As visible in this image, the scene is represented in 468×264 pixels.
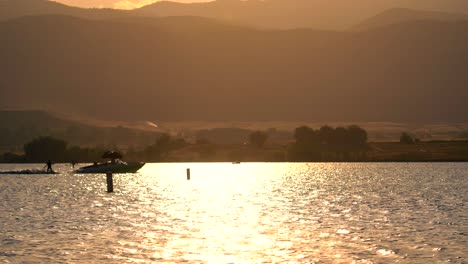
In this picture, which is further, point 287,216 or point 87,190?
point 87,190

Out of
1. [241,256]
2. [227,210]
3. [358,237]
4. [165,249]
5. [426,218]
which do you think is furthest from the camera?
[227,210]

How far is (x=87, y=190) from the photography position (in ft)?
460

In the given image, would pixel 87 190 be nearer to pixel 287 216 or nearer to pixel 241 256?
pixel 287 216

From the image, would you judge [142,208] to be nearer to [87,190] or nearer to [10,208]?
[10,208]

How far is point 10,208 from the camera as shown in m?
97.6

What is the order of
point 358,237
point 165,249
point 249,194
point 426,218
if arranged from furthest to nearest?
1. point 249,194
2. point 426,218
3. point 358,237
4. point 165,249

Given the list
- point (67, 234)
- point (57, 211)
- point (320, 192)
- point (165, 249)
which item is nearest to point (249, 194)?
point (320, 192)

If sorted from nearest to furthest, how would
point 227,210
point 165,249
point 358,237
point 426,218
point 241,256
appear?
point 241,256, point 165,249, point 358,237, point 426,218, point 227,210

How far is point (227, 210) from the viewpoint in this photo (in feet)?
301

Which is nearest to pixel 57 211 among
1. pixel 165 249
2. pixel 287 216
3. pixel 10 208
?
pixel 10 208

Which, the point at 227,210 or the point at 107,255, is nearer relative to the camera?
the point at 107,255

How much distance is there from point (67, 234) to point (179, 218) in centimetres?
1737

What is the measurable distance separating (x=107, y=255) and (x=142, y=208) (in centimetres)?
4362

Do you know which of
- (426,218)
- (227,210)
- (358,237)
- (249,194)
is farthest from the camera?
(249,194)
